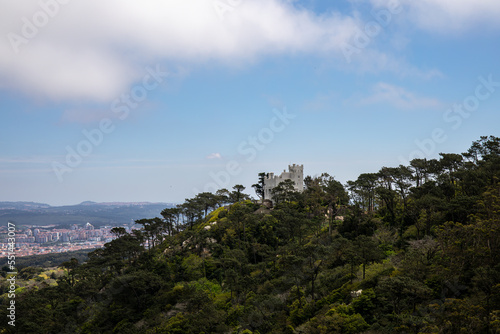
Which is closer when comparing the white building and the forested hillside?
the forested hillside

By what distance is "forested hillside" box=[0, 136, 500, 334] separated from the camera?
2403 centimetres

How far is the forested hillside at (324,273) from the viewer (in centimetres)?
2403

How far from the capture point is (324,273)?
3875 centimetres

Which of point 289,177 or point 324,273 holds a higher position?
point 289,177

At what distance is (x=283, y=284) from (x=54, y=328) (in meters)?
30.1

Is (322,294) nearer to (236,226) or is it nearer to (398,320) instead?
(398,320)

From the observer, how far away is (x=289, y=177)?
8519 cm

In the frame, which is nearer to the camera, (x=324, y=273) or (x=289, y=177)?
(x=324, y=273)

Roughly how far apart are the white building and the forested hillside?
51.2 feet

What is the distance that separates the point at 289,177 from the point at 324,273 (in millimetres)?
47614

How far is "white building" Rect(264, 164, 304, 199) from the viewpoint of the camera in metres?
85.0

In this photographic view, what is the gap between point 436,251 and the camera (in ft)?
99.4

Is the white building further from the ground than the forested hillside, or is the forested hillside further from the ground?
the white building

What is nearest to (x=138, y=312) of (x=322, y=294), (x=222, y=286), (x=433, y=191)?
(x=222, y=286)
